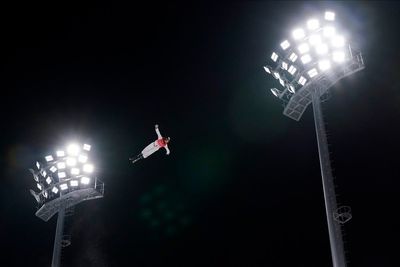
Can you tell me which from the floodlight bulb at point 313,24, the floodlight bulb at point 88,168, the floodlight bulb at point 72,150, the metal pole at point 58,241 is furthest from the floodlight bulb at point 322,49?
the metal pole at point 58,241

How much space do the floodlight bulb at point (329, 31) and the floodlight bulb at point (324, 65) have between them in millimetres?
1719

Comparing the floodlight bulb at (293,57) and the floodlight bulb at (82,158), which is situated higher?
the floodlight bulb at (293,57)

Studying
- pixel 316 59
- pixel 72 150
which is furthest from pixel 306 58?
pixel 72 150

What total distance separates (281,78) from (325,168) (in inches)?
301

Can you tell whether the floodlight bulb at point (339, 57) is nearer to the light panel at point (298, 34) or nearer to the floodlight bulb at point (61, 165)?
the light panel at point (298, 34)

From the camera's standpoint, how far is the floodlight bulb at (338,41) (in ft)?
97.7

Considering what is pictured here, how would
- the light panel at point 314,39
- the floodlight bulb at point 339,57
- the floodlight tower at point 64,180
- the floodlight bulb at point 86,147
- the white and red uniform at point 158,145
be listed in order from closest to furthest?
the floodlight bulb at point 339,57
the light panel at point 314,39
the white and red uniform at point 158,145
the floodlight tower at point 64,180
the floodlight bulb at point 86,147

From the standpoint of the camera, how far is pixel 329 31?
99.0 ft

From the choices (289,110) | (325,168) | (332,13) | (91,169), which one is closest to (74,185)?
(91,169)

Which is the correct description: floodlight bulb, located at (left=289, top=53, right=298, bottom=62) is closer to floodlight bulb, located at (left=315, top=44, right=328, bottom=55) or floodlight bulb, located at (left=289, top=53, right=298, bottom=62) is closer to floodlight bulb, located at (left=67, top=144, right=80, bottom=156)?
floodlight bulb, located at (left=315, top=44, right=328, bottom=55)

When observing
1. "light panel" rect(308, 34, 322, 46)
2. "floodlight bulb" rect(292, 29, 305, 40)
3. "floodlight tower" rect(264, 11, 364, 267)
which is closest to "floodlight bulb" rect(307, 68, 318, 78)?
"floodlight tower" rect(264, 11, 364, 267)

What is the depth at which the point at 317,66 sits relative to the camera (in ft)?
98.8

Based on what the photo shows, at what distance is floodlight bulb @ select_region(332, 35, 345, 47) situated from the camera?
97.7 ft

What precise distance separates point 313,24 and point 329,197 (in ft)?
37.2
